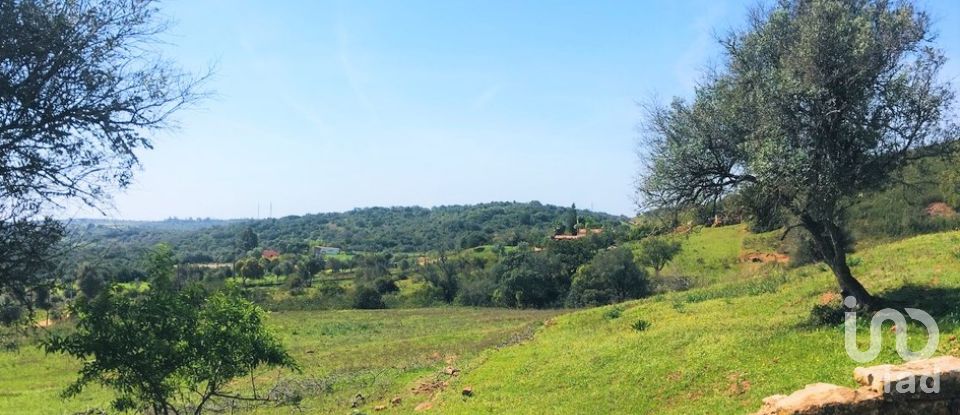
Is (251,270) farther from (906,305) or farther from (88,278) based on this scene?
(906,305)

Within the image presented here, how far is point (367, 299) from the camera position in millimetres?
96062

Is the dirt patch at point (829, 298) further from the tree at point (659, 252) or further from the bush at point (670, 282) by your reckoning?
the tree at point (659, 252)

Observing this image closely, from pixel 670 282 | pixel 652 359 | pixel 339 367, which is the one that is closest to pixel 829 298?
pixel 652 359

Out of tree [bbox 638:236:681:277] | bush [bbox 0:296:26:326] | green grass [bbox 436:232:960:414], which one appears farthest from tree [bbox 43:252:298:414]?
tree [bbox 638:236:681:277]

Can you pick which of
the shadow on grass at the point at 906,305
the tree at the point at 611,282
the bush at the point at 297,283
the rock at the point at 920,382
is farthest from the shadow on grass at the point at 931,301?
the bush at the point at 297,283

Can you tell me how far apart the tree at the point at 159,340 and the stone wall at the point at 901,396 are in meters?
10.2

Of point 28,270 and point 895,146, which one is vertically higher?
point 895,146

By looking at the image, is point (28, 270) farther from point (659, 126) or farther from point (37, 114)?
point (659, 126)

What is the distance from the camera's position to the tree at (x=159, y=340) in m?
11.4

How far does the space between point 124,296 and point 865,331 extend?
A: 15554 mm

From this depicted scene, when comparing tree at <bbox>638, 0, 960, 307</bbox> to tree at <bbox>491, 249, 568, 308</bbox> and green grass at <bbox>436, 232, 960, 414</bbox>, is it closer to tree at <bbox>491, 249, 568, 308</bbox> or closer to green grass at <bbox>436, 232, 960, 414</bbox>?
green grass at <bbox>436, 232, 960, 414</bbox>

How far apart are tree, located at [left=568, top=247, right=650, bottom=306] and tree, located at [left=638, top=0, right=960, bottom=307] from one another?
54617 mm

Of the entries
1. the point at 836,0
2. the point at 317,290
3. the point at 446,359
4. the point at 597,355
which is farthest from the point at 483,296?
the point at 836,0

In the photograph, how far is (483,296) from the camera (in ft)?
304
